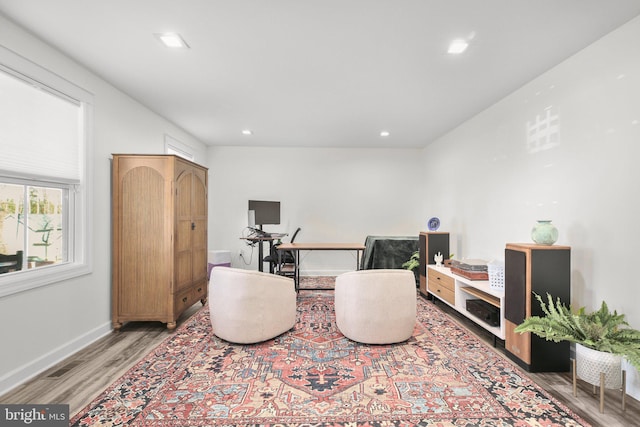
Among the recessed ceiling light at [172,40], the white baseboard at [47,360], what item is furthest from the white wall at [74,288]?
the recessed ceiling light at [172,40]

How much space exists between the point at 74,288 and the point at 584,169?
4608 millimetres

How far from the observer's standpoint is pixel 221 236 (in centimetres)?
613

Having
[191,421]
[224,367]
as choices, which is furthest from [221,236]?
[191,421]

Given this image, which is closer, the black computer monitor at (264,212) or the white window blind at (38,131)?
the white window blind at (38,131)

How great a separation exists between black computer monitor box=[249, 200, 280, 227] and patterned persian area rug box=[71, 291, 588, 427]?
260cm

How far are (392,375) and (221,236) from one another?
15.4 ft

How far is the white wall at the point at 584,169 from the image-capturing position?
6.99ft

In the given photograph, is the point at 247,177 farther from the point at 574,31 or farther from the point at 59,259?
the point at 574,31

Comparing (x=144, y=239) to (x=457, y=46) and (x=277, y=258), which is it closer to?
(x=277, y=258)

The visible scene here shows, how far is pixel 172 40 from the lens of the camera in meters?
2.35

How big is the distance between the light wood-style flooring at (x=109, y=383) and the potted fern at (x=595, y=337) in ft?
0.55

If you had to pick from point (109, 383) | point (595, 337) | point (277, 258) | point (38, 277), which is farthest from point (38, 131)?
point (595, 337)

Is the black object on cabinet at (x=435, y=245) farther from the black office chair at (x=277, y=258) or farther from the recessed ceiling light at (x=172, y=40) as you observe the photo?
the recessed ceiling light at (x=172, y=40)

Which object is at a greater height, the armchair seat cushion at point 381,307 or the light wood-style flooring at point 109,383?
the armchair seat cushion at point 381,307
